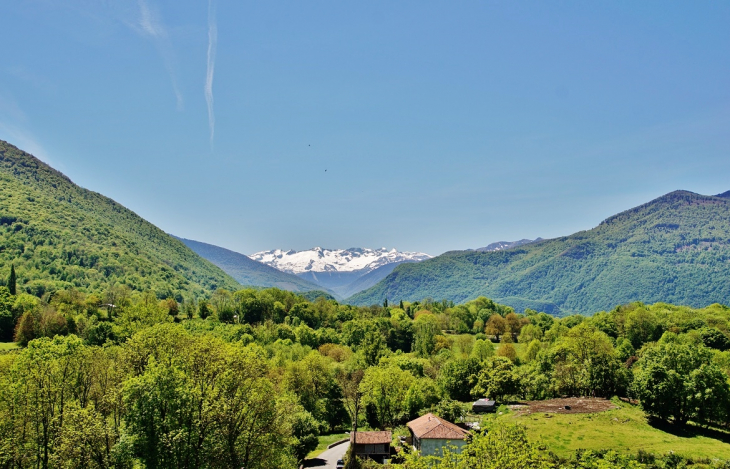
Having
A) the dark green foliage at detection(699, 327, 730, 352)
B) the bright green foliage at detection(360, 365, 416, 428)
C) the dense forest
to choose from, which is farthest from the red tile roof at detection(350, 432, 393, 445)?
the dark green foliage at detection(699, 327, 730, 352)

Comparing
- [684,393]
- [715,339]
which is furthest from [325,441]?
[715,339]

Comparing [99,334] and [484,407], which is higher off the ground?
[99,334]

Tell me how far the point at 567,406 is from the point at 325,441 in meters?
34.0

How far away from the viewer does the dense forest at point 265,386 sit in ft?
92.9

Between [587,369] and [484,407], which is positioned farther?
[587,369]

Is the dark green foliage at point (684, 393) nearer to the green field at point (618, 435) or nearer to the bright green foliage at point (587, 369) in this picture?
the green field at point (618, 435)

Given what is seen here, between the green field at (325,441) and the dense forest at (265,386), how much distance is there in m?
1.13

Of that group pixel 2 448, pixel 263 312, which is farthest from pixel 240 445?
pixel 263 312

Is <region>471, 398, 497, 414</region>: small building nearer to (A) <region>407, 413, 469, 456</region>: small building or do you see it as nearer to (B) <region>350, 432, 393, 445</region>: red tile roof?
(B) <region>350, 432, 393, 445</region>: red tile roof

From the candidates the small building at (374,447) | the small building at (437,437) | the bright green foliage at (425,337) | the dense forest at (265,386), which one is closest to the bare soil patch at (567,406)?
the dense forest at (265,386)

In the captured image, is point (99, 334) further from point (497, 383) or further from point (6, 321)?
point (497, 383)

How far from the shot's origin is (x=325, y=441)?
206 ft

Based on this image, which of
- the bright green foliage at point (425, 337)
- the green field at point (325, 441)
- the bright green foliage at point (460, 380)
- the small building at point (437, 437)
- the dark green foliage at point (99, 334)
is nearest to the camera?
the small building at point (437, 437)

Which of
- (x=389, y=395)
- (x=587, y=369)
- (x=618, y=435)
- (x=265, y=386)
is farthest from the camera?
(x=587, y=369)
